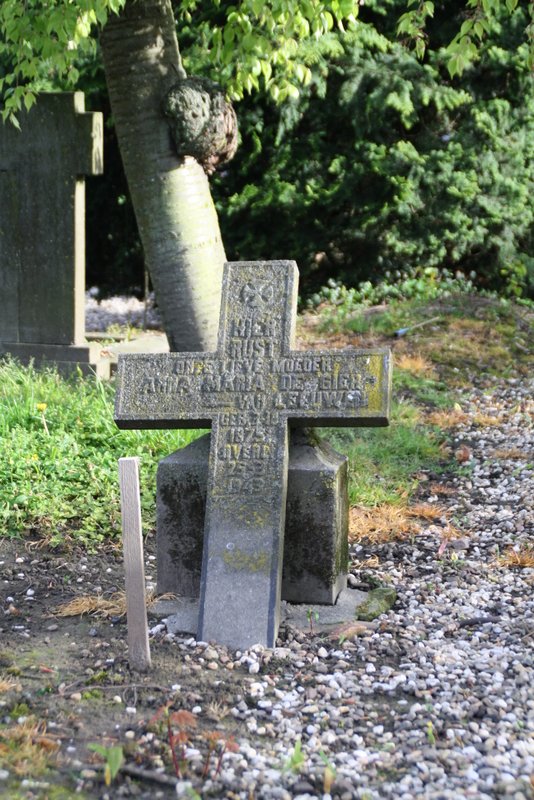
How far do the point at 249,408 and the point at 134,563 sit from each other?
973mm

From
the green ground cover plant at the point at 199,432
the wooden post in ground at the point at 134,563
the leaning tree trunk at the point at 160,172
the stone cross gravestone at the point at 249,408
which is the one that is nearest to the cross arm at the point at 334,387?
the stone cross gravestone at the point at 249,408

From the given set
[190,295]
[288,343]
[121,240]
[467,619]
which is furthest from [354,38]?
[467,619]

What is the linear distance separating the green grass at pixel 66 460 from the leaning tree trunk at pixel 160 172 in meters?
0.82

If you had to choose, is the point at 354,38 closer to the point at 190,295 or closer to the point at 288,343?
the point at 190,295

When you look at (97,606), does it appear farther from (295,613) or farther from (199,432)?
(199,432)

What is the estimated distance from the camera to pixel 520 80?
1017 centimetres

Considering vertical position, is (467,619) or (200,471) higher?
(200,471)

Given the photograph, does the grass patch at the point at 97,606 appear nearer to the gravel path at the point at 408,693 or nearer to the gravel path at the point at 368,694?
the gravel path at the point at 368,694

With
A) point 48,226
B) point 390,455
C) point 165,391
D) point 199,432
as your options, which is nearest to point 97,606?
point 165,391

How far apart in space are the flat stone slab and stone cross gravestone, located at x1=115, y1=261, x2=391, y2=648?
137mm

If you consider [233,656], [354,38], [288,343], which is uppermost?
[354,38]

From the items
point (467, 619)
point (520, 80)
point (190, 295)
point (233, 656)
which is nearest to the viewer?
point (233, 656)

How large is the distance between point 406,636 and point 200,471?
1090 mm

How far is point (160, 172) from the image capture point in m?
6.83
